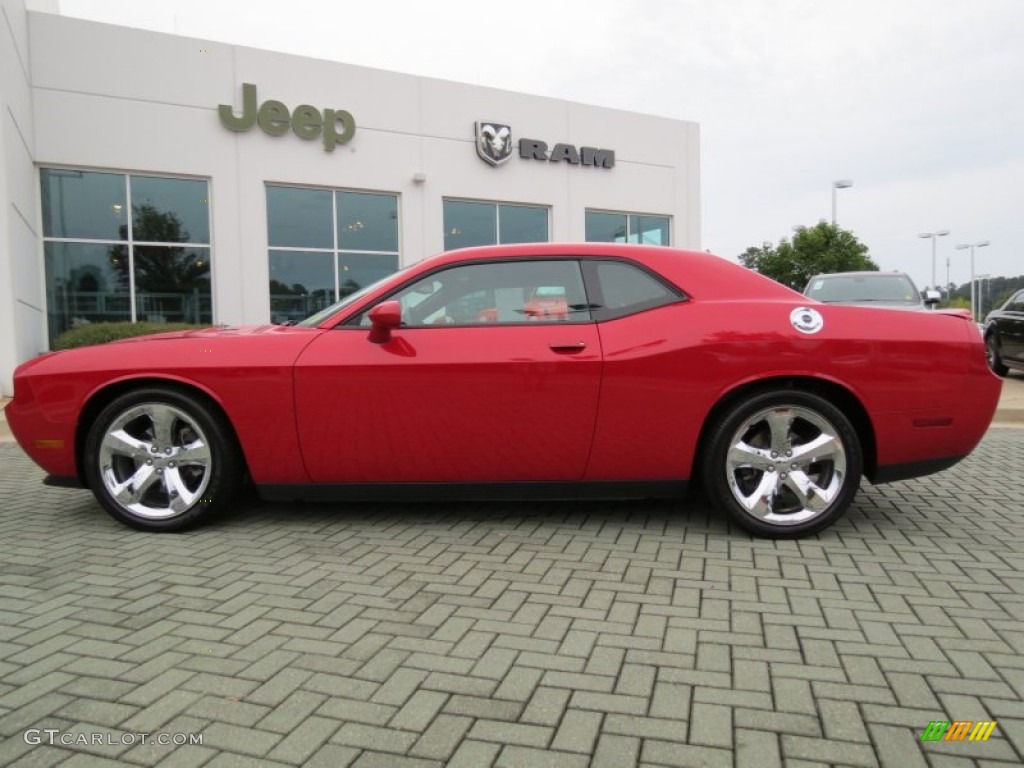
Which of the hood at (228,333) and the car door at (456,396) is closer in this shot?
the car door at (456,396)

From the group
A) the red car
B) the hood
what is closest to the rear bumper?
the red car

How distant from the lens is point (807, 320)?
350cm

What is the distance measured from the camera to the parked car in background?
9492 mm

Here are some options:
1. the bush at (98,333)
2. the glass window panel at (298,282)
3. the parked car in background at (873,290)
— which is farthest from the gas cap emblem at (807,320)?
the glass window panel at (298,282)

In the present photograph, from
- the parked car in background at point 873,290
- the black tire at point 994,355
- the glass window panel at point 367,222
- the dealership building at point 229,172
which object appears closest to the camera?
the parked car in background at point 873,290

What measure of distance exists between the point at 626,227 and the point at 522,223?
10.1ft

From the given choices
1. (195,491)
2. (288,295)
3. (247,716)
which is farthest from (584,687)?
(288,295)

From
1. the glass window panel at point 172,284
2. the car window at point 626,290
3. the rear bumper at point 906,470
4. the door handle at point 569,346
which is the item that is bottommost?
the rear bumper at point 906,470

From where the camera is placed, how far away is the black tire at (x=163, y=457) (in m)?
3.64

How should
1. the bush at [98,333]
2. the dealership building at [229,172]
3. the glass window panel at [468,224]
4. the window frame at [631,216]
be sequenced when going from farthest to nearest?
the window frame at [631,216] → the glass window panel at [468,224] → the dealership building at [229,172] → the bush at [98,333]

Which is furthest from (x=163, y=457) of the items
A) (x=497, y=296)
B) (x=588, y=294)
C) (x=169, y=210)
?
(x=169, y=210)

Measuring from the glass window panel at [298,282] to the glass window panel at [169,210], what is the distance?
1.44 meters

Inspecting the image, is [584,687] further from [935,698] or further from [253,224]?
[253,224]

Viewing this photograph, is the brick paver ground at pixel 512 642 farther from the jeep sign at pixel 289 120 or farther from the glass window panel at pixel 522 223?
the glass window panel at pixel 522 223
